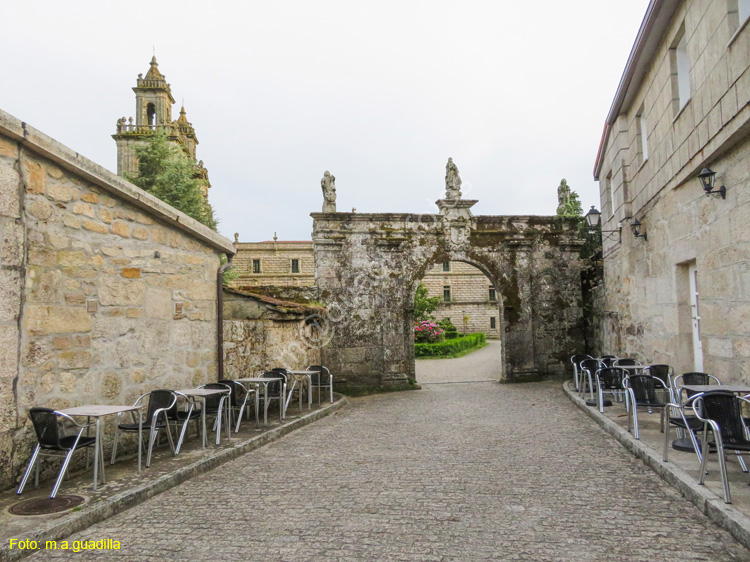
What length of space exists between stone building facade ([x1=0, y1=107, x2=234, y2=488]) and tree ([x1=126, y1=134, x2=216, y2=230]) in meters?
18.3

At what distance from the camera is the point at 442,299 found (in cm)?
4231

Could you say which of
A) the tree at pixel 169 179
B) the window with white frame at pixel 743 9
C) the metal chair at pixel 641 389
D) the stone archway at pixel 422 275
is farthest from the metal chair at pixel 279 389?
the tree at pixel 169 179

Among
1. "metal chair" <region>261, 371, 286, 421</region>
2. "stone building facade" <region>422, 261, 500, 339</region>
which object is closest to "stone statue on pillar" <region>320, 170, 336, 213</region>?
"metal chair" <region>261, 371, 286, 421</region>

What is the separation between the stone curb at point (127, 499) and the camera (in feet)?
11.5

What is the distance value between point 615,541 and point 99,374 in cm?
491

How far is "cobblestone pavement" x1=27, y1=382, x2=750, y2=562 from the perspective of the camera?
339 cm

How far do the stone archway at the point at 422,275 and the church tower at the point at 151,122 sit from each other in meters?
25.6

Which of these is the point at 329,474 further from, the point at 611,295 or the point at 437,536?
the point at 611,295

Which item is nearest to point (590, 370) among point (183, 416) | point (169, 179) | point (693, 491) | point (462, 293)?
point (693, 491)

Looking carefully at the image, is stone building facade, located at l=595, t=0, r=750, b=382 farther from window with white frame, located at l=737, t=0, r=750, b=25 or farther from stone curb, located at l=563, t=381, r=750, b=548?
stone curb, located at l=563, t=381, r=750, b=548

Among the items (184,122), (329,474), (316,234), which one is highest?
(184,122)

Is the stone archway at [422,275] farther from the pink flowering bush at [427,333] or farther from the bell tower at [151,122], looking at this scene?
the bell tower at [151,122]

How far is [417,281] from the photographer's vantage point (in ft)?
44.2

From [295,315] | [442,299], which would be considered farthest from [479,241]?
[442,299]
